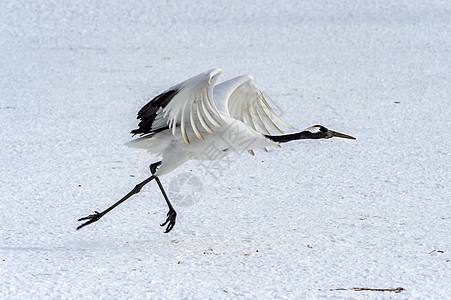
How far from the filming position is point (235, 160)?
4.98 metres

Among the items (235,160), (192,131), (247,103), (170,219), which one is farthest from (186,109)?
(235,160)

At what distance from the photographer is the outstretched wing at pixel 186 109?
3387 mm

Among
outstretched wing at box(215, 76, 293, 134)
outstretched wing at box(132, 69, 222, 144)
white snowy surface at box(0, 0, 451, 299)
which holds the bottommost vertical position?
white snowy surface at box(0, 0, 451, 299)

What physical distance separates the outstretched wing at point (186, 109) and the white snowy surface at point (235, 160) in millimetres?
528

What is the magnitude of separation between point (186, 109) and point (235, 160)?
1419 millimetres

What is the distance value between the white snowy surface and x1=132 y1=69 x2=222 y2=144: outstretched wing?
1.73 feet

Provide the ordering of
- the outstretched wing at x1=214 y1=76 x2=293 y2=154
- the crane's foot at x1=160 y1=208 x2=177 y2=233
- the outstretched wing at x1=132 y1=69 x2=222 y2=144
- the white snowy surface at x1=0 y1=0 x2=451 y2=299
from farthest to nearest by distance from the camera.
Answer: the outstretched wing at x1=214 y1=76 x2=293 y2=154
the crane's foot at x1=160 y1=208 x2=177 y2=233
the outstretched wing at x1=132 y1=69 x2=222 y2=144
the white snowy surface at x1=0 y1=0 x2=451 y2=299

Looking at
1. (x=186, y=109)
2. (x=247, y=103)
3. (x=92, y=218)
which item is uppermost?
(x=186, y=109)

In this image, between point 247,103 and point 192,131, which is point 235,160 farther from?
point 192,131

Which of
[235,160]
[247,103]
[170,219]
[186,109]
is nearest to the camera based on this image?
[186,109]

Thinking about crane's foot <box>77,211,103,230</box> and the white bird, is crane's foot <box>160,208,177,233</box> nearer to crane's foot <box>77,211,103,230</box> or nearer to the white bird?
the white bird

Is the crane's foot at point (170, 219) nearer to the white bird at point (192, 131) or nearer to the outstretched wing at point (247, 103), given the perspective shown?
the white bird at point (192, 131)

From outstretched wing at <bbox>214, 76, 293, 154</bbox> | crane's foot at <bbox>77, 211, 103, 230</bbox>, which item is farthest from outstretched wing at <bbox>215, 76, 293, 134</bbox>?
crane's foot at <bbox>77, 211, 103, 230</bbox>

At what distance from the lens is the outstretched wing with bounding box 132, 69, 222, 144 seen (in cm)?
339
